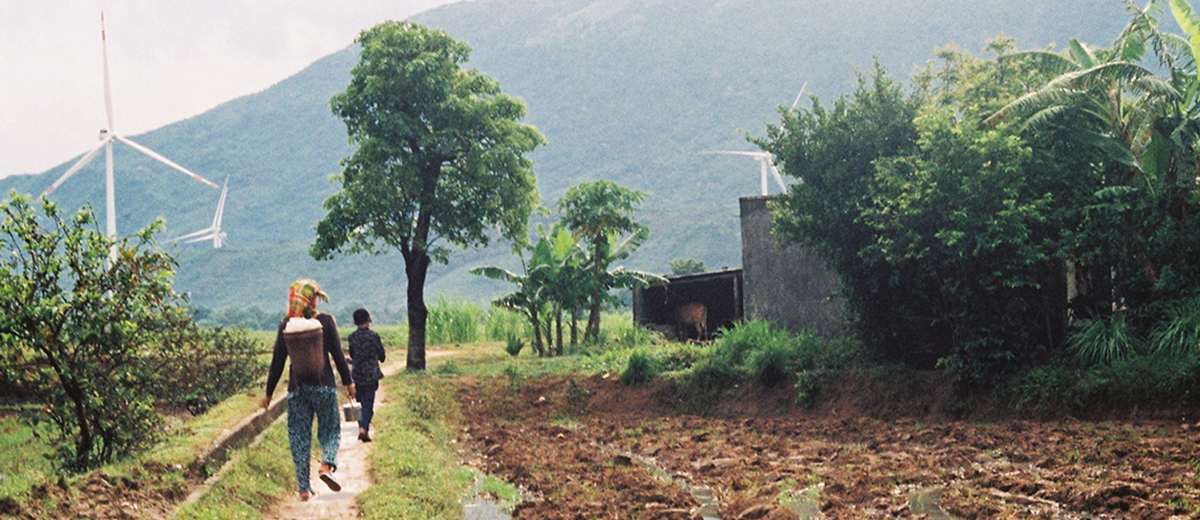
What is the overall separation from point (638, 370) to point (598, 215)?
29.4 ft

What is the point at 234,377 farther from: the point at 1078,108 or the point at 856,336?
the point at 1078,108

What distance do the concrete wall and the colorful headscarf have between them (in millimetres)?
14197

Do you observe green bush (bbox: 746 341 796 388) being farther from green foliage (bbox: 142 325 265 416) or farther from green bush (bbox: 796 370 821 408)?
green foliage (bbox: 142 325 265 416)

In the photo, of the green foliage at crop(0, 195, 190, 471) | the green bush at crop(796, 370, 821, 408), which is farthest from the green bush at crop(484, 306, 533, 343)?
the green foliage at crop(0, 195, 190, 471)

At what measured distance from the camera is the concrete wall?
23828 mm

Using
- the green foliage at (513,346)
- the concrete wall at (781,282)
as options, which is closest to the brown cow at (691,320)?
the green foliage at (513,346)

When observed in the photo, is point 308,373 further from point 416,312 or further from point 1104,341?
point 416,312

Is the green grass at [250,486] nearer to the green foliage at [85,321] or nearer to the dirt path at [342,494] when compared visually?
the dirt path at [342,494]

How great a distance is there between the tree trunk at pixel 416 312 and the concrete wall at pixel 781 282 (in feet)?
24.0

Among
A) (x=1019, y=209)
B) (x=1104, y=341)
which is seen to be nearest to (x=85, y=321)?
(x=1019, y=209)

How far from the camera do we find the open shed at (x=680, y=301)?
33.0 m

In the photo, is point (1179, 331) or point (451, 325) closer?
point (1179, 331)

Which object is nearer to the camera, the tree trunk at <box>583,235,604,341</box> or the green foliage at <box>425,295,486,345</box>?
the tree trunk at <box>583,235,604,341</box>

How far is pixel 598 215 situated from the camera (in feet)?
94.8
